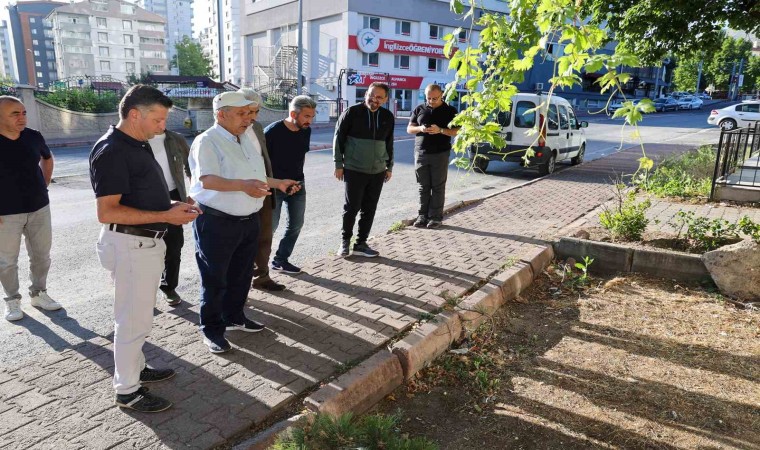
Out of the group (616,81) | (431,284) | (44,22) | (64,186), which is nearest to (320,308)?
(431,284)

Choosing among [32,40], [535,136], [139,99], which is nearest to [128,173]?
[139,99]

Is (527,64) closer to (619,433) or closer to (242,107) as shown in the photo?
(242,107)

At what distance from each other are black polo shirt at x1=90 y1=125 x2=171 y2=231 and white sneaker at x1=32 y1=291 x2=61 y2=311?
7.71 ft

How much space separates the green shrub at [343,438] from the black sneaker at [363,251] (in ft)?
10.7

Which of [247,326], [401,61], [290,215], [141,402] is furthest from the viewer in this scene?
[401,61]

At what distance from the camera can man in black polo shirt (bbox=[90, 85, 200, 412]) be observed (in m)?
2.67

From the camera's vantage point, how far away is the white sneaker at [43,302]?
4488mm

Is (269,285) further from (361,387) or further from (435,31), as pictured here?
(435,31)

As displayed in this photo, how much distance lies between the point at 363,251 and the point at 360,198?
23.4 inches

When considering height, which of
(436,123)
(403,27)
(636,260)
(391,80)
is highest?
(403,27)

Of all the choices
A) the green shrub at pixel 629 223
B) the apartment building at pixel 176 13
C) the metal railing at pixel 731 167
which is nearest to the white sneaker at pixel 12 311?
the green shrub at pixel 629 223

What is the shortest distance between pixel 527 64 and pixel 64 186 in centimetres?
1080

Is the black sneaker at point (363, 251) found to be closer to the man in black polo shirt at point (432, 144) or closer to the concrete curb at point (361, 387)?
the man in black polo shirt at point (432, 144)

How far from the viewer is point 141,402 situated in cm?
289
